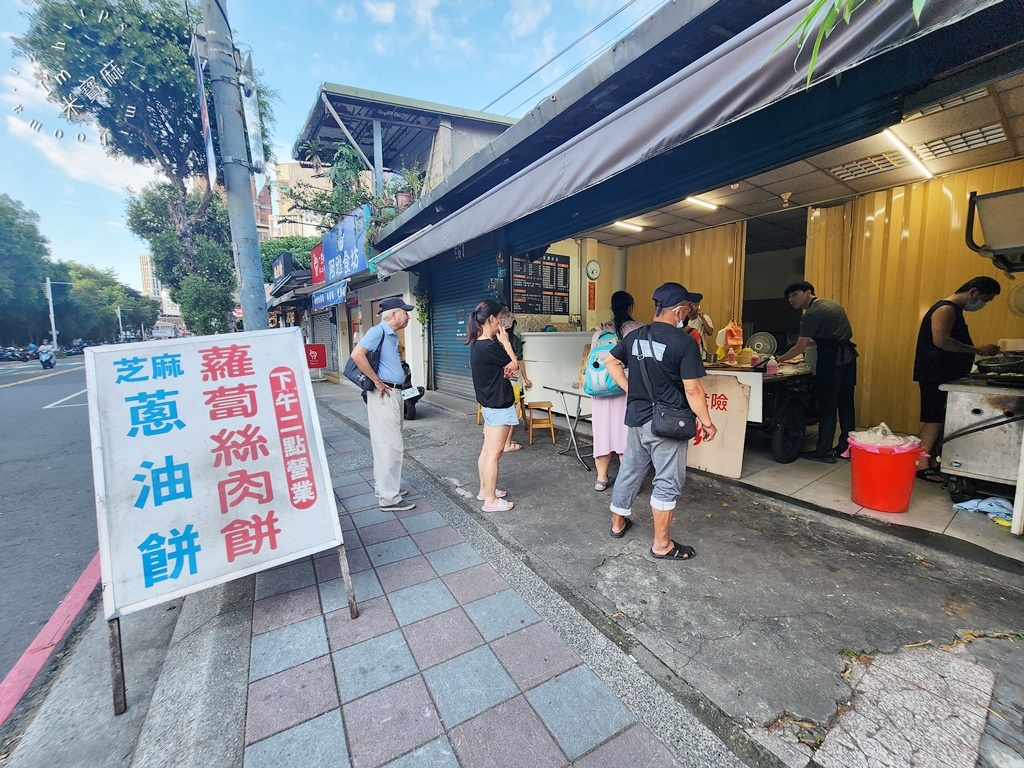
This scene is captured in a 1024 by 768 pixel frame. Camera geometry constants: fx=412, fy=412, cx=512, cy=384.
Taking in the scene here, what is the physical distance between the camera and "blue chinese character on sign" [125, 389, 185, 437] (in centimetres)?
194

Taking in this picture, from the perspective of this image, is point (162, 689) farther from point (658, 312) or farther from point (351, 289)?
point (351, 289)

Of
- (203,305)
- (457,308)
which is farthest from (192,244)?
(457,308)

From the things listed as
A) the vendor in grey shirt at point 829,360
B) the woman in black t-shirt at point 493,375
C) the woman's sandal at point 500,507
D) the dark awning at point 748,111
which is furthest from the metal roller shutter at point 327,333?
the vendor in grey shirt at point 829,360

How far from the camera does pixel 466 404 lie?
7762 millimetres

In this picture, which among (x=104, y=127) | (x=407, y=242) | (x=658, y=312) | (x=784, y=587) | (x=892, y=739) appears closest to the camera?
(x=892, y=739)

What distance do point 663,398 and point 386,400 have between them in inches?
82.2

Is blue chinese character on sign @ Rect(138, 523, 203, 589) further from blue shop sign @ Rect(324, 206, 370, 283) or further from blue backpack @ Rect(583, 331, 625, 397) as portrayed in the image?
blue shop sign @ Rect(324, 206, 370, 283)

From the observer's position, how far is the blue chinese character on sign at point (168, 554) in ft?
6.19

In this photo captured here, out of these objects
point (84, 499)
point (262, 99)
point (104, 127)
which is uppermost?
point (262, 99)

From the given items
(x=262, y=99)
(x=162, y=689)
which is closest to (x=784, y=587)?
(x=162, y=689)

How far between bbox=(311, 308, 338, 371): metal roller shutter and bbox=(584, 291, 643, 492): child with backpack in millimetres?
12478

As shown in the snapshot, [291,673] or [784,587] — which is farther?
[784,587]

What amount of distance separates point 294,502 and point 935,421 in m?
5.57

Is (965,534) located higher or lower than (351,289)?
lower
